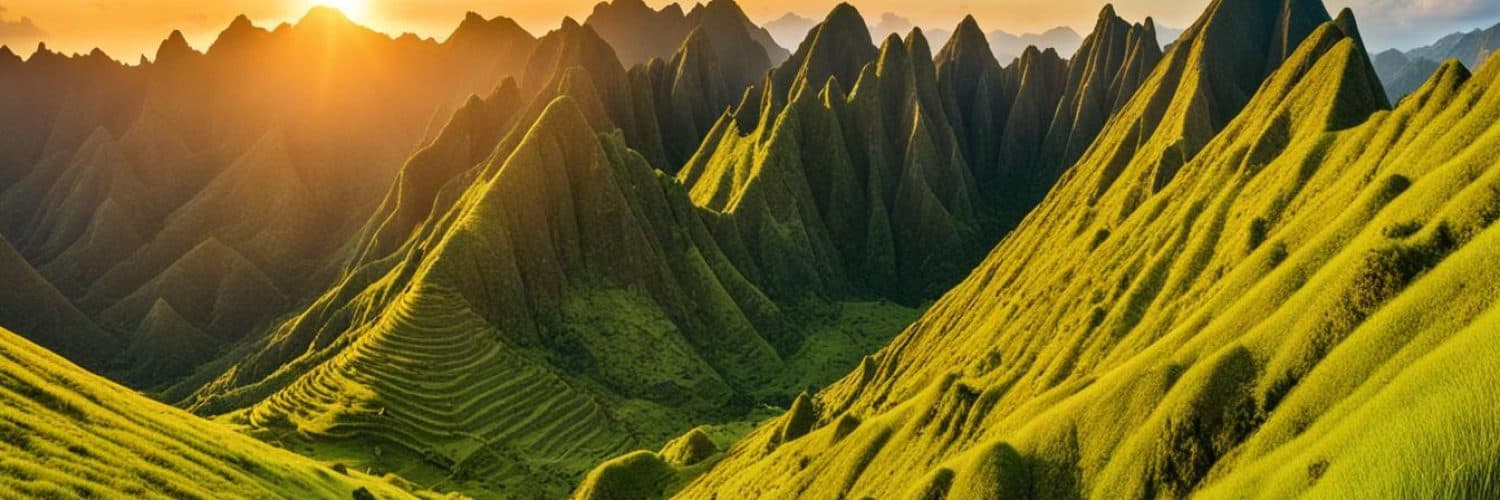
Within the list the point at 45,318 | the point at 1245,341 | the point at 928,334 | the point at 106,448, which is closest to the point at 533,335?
the point at 928,334

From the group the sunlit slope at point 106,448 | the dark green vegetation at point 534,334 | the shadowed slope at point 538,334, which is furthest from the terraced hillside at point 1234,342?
the sunlit slope at point 106,448

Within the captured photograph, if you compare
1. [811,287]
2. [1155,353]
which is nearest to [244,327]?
[811,287]

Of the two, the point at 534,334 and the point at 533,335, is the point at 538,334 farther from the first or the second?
the point at 533,335

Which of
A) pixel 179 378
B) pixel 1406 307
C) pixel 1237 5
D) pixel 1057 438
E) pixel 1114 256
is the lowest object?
pixel 1057 438

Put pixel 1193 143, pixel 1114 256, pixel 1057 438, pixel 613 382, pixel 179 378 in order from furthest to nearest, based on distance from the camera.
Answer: pixel 179 378
pixel 613 382
pixel 1193 143
pixel 1114 256
pixel 1057 438

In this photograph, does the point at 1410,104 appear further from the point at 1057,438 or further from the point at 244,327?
the point at 244,327

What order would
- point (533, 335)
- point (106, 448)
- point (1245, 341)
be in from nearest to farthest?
point (106, 448)
point (1245, 341)
point (533, 335)

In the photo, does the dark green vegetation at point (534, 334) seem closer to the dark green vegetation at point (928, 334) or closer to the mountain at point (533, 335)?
the mountain at point (533, 335)
